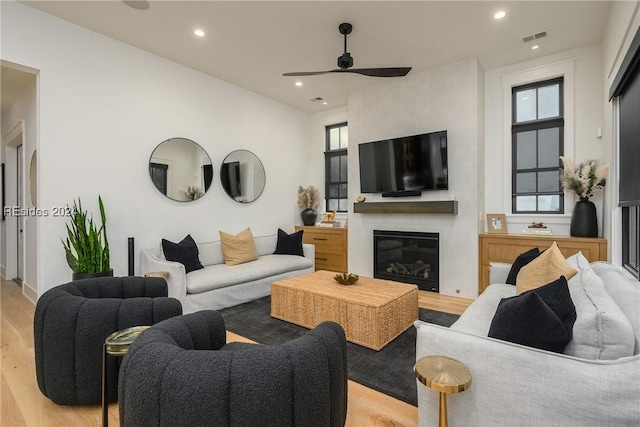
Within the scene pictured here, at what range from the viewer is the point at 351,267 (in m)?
5.18

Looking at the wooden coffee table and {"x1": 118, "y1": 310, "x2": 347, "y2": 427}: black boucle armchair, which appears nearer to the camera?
{"x1": 118, "y1": 310, "x2": 347, "y2": 427}: black boucle armchair

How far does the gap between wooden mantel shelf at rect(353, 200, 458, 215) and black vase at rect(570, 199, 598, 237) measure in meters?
1.27

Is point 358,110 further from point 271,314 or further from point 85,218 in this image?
point 85,218

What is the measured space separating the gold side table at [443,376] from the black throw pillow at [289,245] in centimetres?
Result: 369

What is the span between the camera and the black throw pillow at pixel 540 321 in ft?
4.27

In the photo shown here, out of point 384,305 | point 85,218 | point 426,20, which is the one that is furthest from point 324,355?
point 426,20

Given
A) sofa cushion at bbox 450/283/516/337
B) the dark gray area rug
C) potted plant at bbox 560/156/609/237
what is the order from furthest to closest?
potted plant at bbox 560/156/609/237 → the dark gray area rug → sofa cushion at bbox 450/283/516/337

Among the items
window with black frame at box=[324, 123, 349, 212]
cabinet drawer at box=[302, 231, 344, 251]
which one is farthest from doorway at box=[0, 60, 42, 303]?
window with black frame at box=[324, 123, 349, 212]

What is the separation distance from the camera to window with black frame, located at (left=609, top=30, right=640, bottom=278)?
2.24 meters

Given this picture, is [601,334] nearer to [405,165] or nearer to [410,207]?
[410,207]

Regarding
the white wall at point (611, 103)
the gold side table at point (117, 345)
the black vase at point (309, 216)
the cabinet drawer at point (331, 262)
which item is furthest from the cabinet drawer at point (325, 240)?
the gold side table at point (117, 345)

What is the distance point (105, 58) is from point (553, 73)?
5.35m

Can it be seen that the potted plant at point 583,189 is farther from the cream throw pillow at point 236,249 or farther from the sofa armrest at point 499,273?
the cream throw pillow at point 236,249

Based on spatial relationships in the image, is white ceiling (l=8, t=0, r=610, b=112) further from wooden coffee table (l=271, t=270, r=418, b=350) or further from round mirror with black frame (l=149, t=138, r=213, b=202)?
wooden coffee table (l=271, t=270, r=418, b=350)
